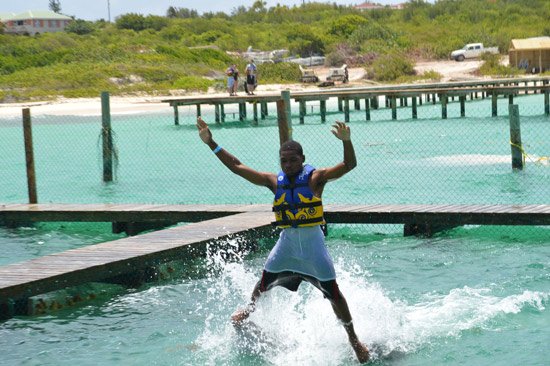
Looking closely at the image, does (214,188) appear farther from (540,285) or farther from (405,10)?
(405,10)

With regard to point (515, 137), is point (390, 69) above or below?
above

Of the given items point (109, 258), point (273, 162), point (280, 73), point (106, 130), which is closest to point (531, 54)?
point (280, 73)

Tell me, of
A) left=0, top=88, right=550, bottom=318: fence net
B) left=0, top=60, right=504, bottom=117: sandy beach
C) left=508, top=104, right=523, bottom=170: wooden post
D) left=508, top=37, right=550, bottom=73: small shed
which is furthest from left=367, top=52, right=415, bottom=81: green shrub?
left=508, top=104, right=523, bottom=170: wooden post

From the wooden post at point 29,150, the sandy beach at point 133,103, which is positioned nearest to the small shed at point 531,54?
the sandy beach at point 133,103

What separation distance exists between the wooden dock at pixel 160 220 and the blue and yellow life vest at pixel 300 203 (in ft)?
10.5

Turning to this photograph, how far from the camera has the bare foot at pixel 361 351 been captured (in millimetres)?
8078

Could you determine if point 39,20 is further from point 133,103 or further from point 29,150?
point 29,150

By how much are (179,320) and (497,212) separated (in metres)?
4.71

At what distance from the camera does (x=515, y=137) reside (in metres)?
18.9

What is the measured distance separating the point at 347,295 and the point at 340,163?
2203 mm

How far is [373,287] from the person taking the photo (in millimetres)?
10445

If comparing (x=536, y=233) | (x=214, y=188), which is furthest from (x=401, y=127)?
(x=536, y=233)

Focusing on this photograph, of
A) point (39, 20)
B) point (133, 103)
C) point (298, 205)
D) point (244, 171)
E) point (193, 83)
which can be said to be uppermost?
point (39, 20)

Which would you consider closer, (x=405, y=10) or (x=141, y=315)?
(x=141, y=315)
